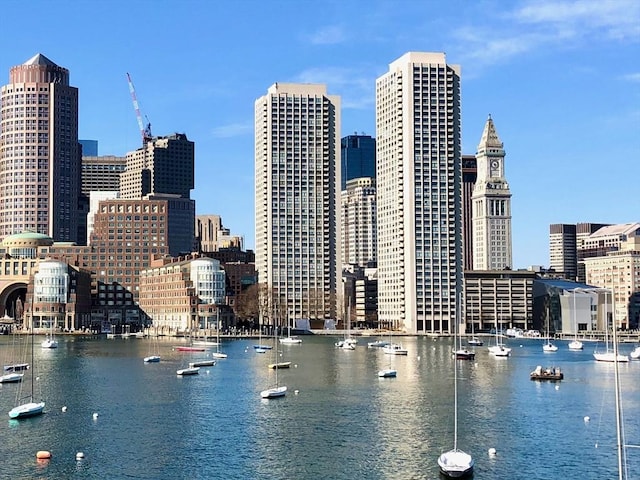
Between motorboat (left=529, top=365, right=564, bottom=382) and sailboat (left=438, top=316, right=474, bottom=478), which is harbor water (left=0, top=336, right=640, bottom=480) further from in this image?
sailboat (left=438, top=316, right=474, bottom=478)

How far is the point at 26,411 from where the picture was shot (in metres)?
110

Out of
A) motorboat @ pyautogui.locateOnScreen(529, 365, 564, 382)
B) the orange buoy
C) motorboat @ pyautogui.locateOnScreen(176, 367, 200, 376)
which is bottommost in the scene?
the orange buoy

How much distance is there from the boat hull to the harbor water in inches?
42.3

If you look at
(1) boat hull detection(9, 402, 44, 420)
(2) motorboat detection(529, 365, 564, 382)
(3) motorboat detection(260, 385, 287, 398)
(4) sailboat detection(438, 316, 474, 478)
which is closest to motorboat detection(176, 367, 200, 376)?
(3) motorboat detection(260, 385, 287, 398)

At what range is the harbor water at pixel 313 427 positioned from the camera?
85.7m

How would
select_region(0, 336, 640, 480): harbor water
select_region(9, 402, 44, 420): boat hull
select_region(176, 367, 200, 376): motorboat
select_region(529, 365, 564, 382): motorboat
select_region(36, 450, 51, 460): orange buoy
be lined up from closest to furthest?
select_region(0, 336, 640, 480): harbor water, select_region(36, 450, 51, 460): orange buoy, select_region(9, 402, 44, 420): boat hull, select_region(529, 365, 564, 382): motorboat, select_region(176, 367, 200, 376): motorboat

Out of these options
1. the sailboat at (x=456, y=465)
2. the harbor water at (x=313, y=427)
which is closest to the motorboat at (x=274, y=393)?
the harbor water at (x=313, y=427)

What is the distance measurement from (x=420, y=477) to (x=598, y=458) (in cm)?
2048

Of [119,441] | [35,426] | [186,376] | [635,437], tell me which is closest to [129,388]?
[186,376]

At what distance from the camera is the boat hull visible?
109144 mm

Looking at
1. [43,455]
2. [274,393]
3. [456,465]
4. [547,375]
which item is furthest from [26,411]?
[547,375]

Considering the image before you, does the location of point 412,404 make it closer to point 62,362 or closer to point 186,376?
point 186,376

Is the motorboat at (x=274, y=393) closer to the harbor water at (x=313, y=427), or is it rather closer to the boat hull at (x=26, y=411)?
the harbor water at (x=313, y=427)

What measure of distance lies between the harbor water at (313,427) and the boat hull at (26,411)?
1.07 meters
